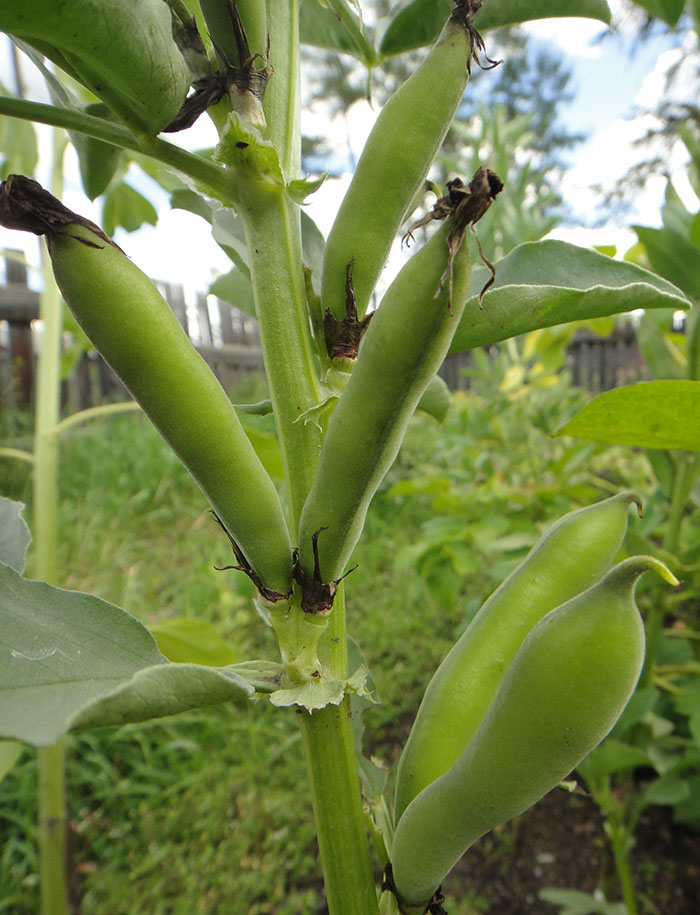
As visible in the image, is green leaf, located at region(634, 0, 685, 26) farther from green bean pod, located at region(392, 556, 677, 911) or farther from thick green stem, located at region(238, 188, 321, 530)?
green bean pod, located at region(392, 556, 677, 911)

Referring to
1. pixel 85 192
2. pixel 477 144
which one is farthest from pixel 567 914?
pixel 477 144

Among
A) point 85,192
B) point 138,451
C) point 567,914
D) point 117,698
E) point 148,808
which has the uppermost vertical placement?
point 85,192

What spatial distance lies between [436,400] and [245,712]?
203 cm

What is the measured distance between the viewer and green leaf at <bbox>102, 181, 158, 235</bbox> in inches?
67.0

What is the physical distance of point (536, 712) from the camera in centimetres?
39

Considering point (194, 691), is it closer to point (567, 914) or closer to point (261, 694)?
point (261, 694)

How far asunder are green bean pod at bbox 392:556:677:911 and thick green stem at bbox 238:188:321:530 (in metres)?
0.21

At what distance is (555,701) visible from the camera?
38 cm

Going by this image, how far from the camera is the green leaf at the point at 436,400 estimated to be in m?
0.71

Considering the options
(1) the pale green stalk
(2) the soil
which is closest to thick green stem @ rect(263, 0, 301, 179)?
(1) the pale green stalk

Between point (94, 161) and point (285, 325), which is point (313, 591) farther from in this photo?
point (94, 161)

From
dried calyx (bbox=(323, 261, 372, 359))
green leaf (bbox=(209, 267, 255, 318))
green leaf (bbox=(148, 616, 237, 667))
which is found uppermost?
green leaf (bbox=(209, 267, 255, 318))

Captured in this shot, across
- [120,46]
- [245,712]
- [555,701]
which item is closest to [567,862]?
[245,712]

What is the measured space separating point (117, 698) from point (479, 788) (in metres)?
0.24
